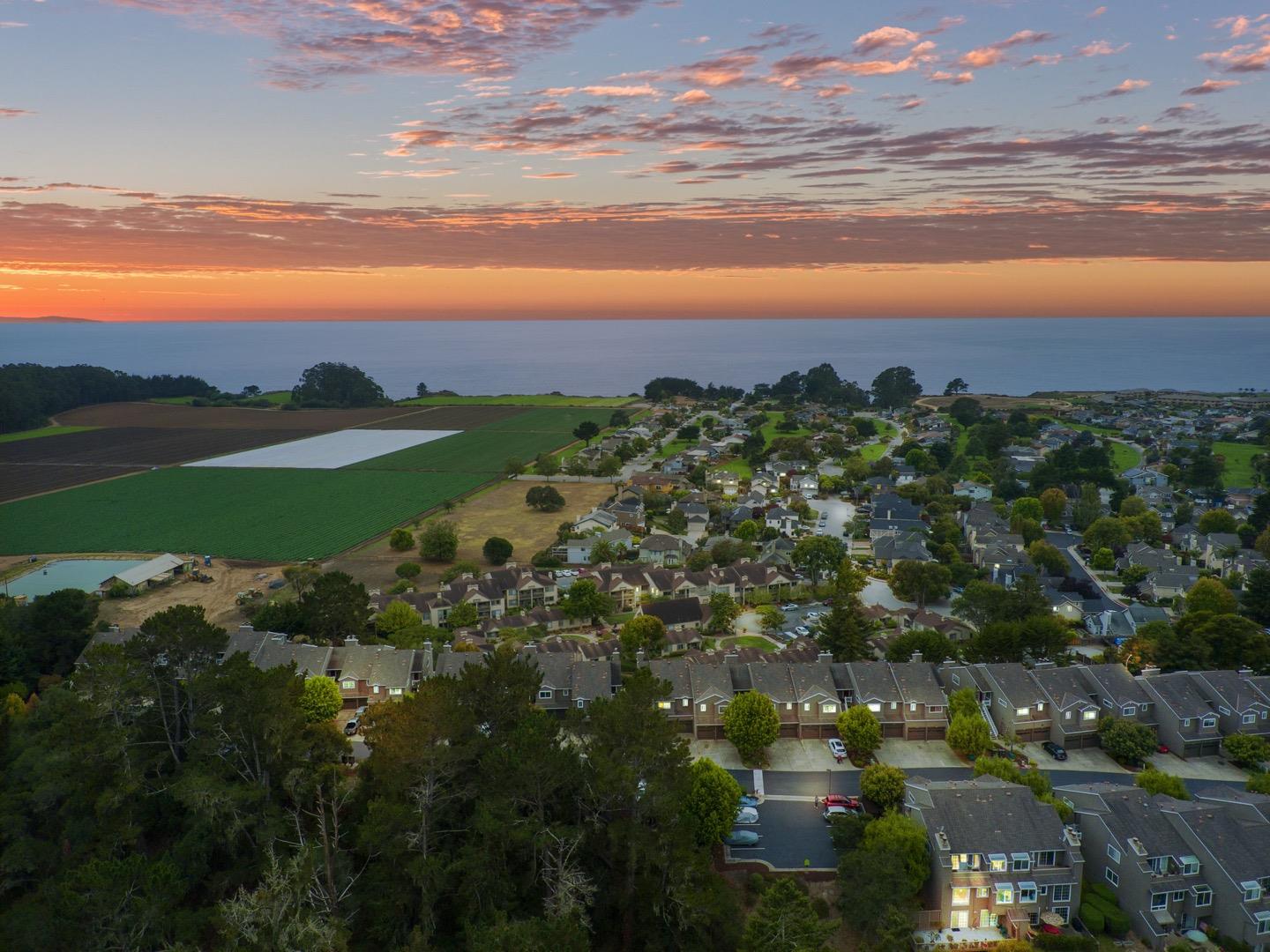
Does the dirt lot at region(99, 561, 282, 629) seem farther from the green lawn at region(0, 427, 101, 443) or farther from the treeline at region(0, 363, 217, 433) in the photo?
the treeline at region(0, 363, 217, 433)

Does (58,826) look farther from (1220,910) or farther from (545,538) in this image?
(545,538)

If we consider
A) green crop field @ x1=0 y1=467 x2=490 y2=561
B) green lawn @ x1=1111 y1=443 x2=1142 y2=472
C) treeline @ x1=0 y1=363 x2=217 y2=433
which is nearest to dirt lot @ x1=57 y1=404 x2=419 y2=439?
treeline @ x1=0 y1=363 x2=217 y2=433

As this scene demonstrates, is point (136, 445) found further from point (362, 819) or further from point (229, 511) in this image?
point (362, 819)

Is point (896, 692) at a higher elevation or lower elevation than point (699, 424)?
lower

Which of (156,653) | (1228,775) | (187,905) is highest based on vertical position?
(156,653)

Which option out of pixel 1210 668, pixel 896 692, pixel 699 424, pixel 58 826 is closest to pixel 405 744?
pixel 58 826

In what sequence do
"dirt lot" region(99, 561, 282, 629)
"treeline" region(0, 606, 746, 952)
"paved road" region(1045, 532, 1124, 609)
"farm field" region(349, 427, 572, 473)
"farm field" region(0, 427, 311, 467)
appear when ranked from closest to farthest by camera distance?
"treeline" region(0, 606, 746, 952) → "paved road" region(1045, 532, 1124, 609) → "dirt lot" region(99, 561, 282, 629) → "farm field" region(349, 427, 572, 473) → "farm field" region(0, 427, 311, 467)

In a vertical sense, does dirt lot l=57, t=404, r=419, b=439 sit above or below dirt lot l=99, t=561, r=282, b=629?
above

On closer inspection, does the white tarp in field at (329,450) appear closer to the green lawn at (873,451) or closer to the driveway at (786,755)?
the green lawn at (873,451)
